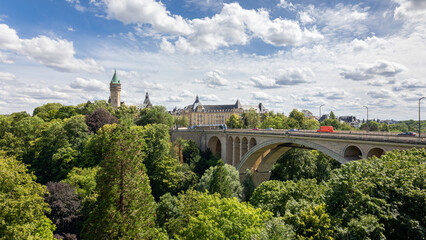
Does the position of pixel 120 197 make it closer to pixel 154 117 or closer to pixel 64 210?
pixel 64 210

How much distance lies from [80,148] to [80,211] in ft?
52.5

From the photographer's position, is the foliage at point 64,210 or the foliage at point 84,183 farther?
the foliage at point 84,183

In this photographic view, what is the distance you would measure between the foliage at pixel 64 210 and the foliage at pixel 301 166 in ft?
86.9

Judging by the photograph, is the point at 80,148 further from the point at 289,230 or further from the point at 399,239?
the point at 399,239

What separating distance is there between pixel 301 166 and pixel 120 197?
97.4ft

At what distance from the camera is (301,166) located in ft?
119

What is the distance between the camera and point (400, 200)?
10633 millimetres

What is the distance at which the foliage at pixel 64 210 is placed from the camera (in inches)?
914

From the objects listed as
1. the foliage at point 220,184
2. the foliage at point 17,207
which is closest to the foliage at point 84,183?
the foliage at point 17,207

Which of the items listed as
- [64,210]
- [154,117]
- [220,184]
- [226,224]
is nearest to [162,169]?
[220,184]

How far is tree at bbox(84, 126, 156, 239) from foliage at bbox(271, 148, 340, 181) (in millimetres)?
26811

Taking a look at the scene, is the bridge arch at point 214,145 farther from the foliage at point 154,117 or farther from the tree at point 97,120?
the tree at point 97,120

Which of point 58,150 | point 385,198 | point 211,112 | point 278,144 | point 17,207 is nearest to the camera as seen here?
point 385,198

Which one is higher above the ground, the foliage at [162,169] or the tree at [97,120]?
the tree at [97,120]
